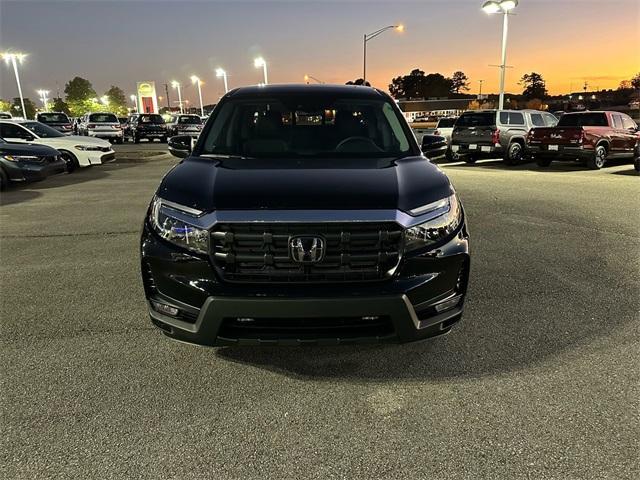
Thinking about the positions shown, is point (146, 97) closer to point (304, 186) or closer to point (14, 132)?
point (14, 132)

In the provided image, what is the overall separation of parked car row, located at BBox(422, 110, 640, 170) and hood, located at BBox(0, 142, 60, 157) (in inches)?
417

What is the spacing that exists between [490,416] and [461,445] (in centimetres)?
33

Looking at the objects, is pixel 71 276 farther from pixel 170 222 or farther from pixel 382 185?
pixel 382 185

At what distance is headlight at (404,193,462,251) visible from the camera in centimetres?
263

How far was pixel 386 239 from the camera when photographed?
257 cm

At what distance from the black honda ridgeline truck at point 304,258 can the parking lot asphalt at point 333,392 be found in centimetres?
46

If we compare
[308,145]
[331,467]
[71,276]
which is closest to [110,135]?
[71,276]

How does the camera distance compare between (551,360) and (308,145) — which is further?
(308,145)

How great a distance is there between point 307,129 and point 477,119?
1441 centimetres

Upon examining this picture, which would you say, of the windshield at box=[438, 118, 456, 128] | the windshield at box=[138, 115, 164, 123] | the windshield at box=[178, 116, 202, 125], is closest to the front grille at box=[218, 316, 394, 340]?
the windshield at box=[438, 118, 456, 128]

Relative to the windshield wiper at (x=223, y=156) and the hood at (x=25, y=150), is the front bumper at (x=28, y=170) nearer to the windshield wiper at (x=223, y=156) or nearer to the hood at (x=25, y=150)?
the hood at (x=25, y=150)

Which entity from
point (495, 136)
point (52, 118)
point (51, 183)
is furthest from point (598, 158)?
point (52, 118)

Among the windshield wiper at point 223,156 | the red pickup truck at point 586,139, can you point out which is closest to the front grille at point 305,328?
the windshield wiper at point 223,156

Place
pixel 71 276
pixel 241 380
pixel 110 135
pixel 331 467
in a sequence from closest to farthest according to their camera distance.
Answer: pixel 331 467
pixel 241 380
pixel 71 276
pixel 110 135
